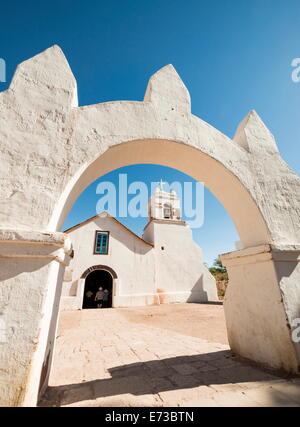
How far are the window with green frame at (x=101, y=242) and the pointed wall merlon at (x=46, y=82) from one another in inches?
454

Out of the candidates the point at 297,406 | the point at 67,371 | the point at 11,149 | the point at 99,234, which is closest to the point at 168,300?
the point at 99,234

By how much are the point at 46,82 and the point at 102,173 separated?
1.28 m

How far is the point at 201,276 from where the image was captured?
1491 cm

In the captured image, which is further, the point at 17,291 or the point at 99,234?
the point at 99,234

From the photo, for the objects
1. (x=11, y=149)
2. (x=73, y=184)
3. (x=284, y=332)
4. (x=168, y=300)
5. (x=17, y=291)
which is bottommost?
(x=168, y=300)

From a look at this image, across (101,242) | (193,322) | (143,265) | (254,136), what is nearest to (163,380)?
(254,136)

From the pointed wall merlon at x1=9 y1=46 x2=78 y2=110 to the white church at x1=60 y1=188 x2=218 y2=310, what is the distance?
1042 centimetres

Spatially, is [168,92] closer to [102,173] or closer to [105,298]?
[102,173]

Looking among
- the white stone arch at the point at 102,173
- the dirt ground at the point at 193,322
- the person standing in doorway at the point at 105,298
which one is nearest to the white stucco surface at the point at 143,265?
the person standing in doorway at the point at 105,298

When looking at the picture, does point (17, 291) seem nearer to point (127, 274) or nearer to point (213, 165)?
point (213, 165)

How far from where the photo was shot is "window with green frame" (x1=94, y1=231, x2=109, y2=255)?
1320 cm

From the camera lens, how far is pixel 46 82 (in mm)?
2465

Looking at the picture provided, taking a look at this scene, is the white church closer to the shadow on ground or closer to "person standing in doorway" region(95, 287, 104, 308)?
"person standing in doorway" region(95, 287, 104, 308)

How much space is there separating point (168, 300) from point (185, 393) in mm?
12237
